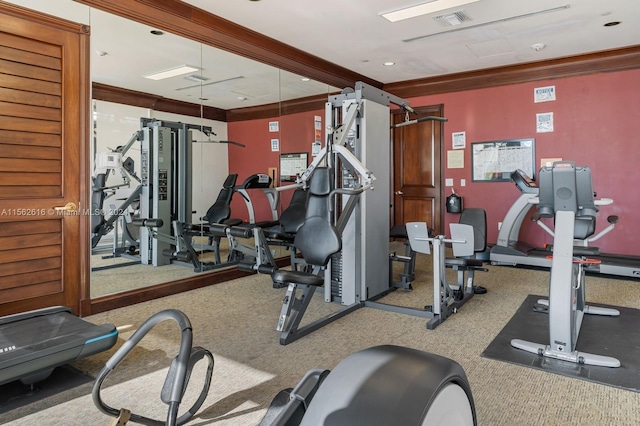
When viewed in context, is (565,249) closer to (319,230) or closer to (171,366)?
(319,230)

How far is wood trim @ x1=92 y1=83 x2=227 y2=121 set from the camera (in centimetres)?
375

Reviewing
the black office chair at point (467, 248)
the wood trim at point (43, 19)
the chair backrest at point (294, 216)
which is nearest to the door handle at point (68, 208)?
the wood trim at point (43, 19)

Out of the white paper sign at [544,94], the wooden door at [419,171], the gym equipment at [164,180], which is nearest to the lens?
the gym equipment at [164,180]

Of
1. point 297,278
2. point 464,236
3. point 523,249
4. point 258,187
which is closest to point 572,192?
point 464,236

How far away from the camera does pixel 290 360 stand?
2.70 meters

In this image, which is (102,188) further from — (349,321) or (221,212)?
(349,321)

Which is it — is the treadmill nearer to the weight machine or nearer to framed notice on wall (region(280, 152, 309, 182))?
the weight machine

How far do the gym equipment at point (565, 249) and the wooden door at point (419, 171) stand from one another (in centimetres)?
398

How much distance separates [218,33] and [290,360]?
136 inches

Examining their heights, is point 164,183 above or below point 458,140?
below

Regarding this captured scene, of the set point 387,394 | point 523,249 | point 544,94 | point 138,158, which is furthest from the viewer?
point 544,94

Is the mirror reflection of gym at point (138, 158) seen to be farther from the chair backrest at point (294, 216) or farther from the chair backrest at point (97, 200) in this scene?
the chair backrest at point (294, 216)

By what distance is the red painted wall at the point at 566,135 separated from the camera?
546 cm

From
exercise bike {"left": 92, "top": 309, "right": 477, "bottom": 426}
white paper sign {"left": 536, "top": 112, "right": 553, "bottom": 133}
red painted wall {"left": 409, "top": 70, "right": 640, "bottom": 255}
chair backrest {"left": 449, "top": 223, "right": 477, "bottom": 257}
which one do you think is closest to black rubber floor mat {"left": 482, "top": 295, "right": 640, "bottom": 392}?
chair backrest {"left": 449, "top": 223, "right": 477, "bottom": 257}
